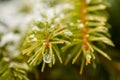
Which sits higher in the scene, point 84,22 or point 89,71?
point 84,22

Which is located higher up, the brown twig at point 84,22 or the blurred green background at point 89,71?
the brown twig at point 84,22

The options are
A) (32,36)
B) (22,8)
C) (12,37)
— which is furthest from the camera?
(22,8)

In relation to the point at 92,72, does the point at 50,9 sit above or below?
above

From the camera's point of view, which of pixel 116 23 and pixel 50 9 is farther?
pixel 116 23

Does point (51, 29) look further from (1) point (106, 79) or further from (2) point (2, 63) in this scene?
(1) point (106, 79)

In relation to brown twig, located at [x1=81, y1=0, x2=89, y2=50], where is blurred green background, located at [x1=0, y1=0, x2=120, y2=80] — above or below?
below

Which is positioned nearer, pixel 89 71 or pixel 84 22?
pixel 84 22

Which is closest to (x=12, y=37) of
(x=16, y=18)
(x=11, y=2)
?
(x=16, y=18)

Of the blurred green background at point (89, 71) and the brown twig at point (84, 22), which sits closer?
the brown twig at point (84, 22)

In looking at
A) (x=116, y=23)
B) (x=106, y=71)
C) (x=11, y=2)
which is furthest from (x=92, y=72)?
(x=11, y=2)

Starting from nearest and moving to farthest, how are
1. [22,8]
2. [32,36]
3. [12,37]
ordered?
[32,36] → [12,37] → [22,8]

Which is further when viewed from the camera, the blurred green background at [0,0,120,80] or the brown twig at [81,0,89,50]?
the blurred green background at [0,0,120,80]
